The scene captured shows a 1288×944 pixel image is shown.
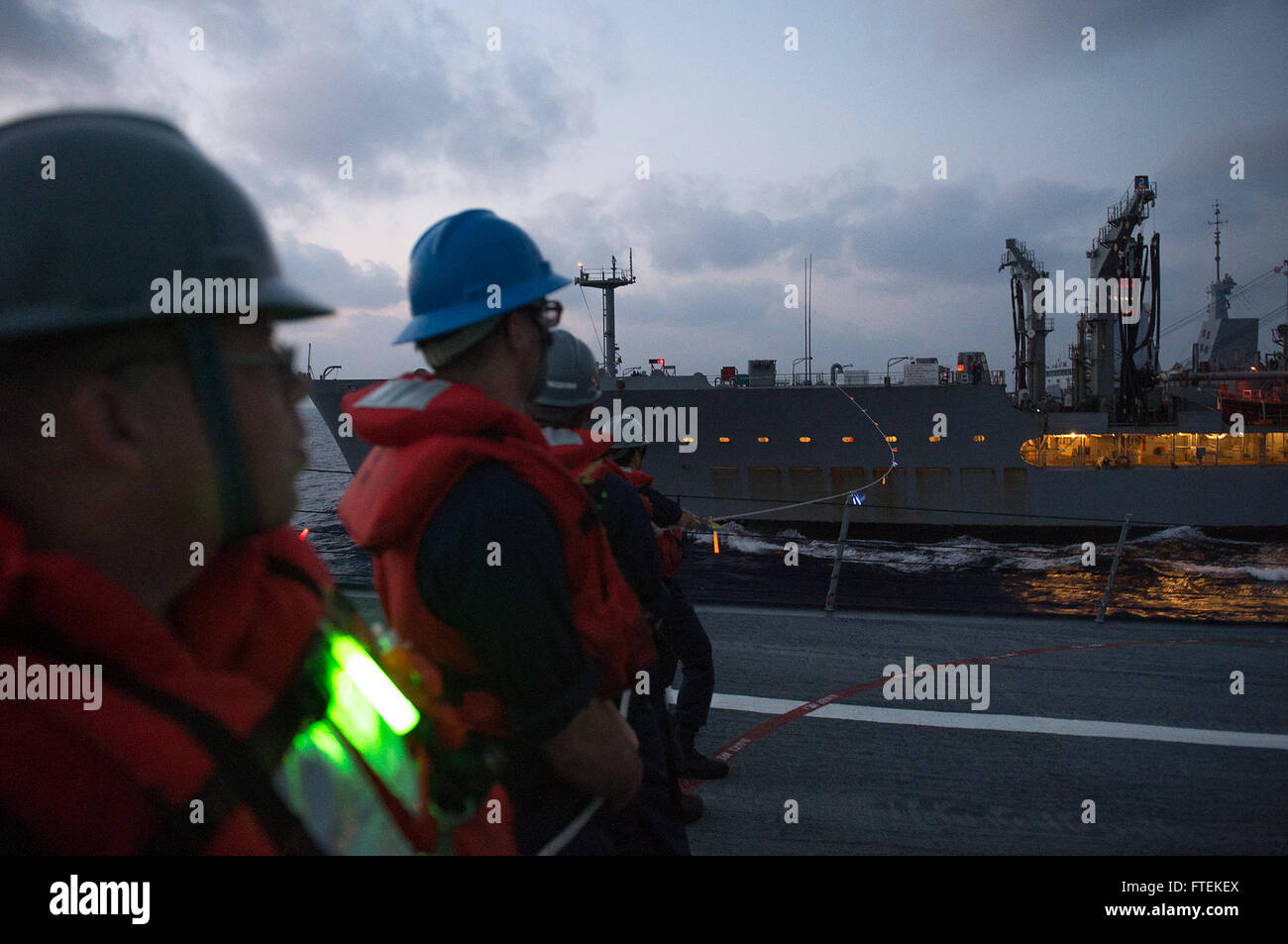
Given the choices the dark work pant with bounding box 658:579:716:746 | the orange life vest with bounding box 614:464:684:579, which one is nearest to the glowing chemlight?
the orange life vest with bounding box 614:464:684:579

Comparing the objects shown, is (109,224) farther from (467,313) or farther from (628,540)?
(628,540)

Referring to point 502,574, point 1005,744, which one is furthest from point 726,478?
point 502,574

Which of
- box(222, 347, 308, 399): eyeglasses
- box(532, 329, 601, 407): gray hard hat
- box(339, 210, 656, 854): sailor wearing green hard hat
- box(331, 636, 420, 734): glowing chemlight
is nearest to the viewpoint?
box(222, 347, 308, 399): eyeglasses

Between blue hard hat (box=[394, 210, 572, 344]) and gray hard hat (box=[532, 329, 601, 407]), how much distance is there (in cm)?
101

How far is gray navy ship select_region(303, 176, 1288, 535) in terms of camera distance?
22.7 metres

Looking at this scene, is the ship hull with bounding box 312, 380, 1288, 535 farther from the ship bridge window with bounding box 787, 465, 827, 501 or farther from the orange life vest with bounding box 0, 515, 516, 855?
the orange life vest with bounding box 0, 515, 516, 855

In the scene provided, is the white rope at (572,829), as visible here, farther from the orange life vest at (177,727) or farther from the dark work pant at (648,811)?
the orange life vest at (177,727)

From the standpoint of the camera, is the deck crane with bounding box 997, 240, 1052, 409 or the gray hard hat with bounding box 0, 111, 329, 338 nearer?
the gray hard hat with bounding box 0, 111, 329, 338
